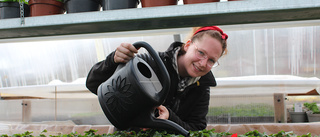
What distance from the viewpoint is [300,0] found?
744mm

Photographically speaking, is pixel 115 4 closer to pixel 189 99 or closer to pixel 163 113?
pixel 163 113

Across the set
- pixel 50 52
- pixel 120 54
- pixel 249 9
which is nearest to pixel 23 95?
pixel 50 52

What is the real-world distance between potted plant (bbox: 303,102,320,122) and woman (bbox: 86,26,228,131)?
2.47 meters

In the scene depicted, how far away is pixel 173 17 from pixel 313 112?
3.47 metres

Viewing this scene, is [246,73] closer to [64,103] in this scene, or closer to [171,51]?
[171,51]

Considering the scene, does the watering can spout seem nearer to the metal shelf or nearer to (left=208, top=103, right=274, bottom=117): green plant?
the metal shelf

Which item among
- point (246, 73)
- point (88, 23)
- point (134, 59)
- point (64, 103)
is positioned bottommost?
point (64, 103)

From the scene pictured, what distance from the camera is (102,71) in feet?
3.95

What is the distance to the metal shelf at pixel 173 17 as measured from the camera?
2.51ft

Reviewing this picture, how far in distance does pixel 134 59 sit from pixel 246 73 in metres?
2.79

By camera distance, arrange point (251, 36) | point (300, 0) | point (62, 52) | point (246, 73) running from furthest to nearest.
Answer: point (62, 52), point (246, 73), point (251, 36), point (300, 0)

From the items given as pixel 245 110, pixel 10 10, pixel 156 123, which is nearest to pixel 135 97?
pixel 156 123

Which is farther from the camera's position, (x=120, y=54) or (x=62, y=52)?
(x=62, y=52)

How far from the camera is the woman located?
119cm
